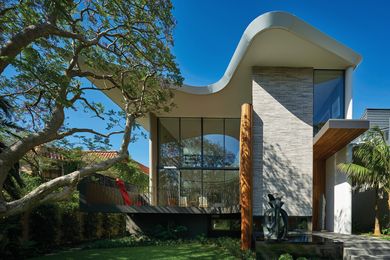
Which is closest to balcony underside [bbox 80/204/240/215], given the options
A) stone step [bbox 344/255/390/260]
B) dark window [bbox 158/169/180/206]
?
dark window [bbox 158/169/180/206]

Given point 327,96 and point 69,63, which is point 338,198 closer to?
point 327,96

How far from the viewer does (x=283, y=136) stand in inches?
498

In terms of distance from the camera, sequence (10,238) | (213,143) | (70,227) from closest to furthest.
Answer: (10,238)
(70,227)
(213,143)

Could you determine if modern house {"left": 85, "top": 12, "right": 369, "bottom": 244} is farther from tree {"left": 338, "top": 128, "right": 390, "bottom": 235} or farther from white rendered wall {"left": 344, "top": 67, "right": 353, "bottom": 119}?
tree {"left": 338, "top": 128, "right": 390, "bottom": 235}

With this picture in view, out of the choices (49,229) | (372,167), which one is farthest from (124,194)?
(372,167)

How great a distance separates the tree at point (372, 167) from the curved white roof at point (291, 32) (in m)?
3.04

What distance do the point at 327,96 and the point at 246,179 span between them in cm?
489

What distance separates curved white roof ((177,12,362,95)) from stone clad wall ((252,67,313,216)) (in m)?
0.94

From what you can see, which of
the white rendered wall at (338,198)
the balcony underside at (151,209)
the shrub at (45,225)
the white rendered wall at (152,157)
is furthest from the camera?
the white rendered wall at (152,157)

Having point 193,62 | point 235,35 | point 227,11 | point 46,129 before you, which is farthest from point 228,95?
point 46,129

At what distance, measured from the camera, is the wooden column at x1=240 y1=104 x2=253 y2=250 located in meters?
11.3

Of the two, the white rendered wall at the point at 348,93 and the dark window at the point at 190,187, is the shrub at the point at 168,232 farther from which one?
the white rendered wall at the point at 348,93

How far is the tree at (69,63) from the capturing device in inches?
294

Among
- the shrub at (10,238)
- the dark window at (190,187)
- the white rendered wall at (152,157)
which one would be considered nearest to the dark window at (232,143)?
the dark window at (190,187)
